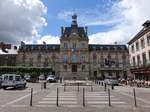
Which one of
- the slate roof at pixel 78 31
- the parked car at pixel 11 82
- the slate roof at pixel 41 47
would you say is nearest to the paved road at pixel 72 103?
the parked car at pixel 11 82

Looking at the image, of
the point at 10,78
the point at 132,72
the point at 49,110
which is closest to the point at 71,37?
the point at 132,72

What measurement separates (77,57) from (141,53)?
3737cm

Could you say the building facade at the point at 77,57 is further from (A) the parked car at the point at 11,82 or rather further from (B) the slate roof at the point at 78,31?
(A) the parked car at the point at 11,82

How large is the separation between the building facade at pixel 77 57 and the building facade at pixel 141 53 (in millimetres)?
26909

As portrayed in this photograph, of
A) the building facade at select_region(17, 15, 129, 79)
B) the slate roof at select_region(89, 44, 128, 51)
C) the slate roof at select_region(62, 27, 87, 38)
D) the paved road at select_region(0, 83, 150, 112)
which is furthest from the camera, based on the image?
the slate roof at select_region(89, 44, 128, 51)

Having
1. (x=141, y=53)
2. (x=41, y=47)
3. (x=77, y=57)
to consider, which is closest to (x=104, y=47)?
(x=77, y=57)

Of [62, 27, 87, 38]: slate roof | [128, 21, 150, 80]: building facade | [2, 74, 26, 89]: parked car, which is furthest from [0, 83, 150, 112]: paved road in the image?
[62, 27, 87, 38]: slate roof

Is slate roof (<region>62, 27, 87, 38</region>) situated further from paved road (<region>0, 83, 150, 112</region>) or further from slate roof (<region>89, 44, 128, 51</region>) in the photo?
paved road (<region>0, 83, 150, 112</region>)

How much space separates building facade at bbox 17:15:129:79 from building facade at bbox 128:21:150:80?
88.3ft

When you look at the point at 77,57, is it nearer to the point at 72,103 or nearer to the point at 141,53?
the point at 141,53

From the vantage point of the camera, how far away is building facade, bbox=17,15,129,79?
249 ft

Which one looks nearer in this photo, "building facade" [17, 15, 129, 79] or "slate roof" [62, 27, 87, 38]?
"building facade" [17, 15, 129, 79]

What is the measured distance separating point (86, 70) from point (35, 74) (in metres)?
22.9

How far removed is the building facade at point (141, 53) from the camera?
3830 cm
